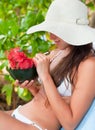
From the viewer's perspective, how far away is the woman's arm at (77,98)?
1.69 meters

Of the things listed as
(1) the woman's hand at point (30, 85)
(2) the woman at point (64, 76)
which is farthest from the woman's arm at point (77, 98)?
(1) the woman's hand at point (30, 85)

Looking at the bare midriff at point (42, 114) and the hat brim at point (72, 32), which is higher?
the hat brim at point (72, 32)

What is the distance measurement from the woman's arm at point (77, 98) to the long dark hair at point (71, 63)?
0.06 meters

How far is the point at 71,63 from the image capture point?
181 cm

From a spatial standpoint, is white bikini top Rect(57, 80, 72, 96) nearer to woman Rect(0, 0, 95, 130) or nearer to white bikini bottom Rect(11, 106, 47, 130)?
woman Rect(0, 0, 95, 130)

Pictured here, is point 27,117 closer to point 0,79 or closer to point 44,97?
point 44,97

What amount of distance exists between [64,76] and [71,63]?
7 cm

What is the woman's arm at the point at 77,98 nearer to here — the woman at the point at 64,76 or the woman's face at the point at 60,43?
the woman at the point at 64,76

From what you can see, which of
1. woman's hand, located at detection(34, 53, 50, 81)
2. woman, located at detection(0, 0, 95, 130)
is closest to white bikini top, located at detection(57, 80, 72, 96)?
woman, located at detection(0, 0, 95, 130)

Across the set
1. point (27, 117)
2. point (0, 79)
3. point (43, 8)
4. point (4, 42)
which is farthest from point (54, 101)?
point (0, 79)

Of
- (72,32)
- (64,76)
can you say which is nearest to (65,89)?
A: (64,76)

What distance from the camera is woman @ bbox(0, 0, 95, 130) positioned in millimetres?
1700

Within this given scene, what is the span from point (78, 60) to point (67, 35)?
12 cm

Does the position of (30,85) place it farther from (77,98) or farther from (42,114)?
(77,98)
